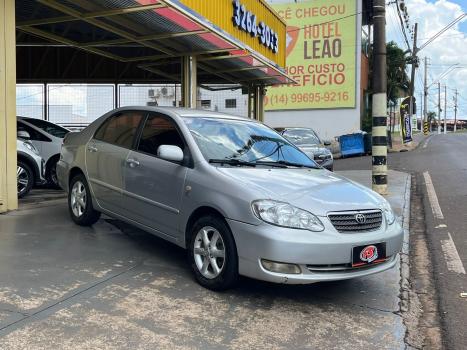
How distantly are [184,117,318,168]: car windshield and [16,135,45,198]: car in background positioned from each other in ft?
16.5

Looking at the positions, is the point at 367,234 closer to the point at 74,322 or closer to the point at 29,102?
the point at 74,322

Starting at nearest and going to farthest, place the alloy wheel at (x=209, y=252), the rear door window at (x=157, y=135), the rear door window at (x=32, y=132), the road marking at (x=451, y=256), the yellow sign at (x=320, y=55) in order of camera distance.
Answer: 1. the alloy wheel at (x=209, y=252)
2. the rear door window at (x=157, y=135)
3. the road marking at (x=451, y=256)
4. the rear door window at (x=32, y=132)
5. the yellow sign at (x=320, y=55)

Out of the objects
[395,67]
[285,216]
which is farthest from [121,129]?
[395,67]

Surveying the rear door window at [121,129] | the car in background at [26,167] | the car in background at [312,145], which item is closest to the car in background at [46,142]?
the car in background at [26,167]

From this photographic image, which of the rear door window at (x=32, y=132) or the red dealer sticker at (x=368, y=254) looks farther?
the rear door window at (x=32, y=132)

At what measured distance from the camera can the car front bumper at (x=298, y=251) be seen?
4.15m

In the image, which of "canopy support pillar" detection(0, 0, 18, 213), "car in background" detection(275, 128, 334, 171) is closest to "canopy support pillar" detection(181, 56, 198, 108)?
"car in background" detection(275, 128, 334, 171)

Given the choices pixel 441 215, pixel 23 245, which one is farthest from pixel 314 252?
pixel 441 215

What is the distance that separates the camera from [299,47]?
102 ft

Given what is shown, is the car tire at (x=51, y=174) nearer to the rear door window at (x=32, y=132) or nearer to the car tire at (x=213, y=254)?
the rear door window at (x=32, y=132)

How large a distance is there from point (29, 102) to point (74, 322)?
20.0m

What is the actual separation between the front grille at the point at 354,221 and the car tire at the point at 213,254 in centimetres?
89

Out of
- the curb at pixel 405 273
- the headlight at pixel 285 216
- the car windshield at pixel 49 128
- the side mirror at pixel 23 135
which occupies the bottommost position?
the curb at pixel 405 273

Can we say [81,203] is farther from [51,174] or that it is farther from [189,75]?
[189,75]
